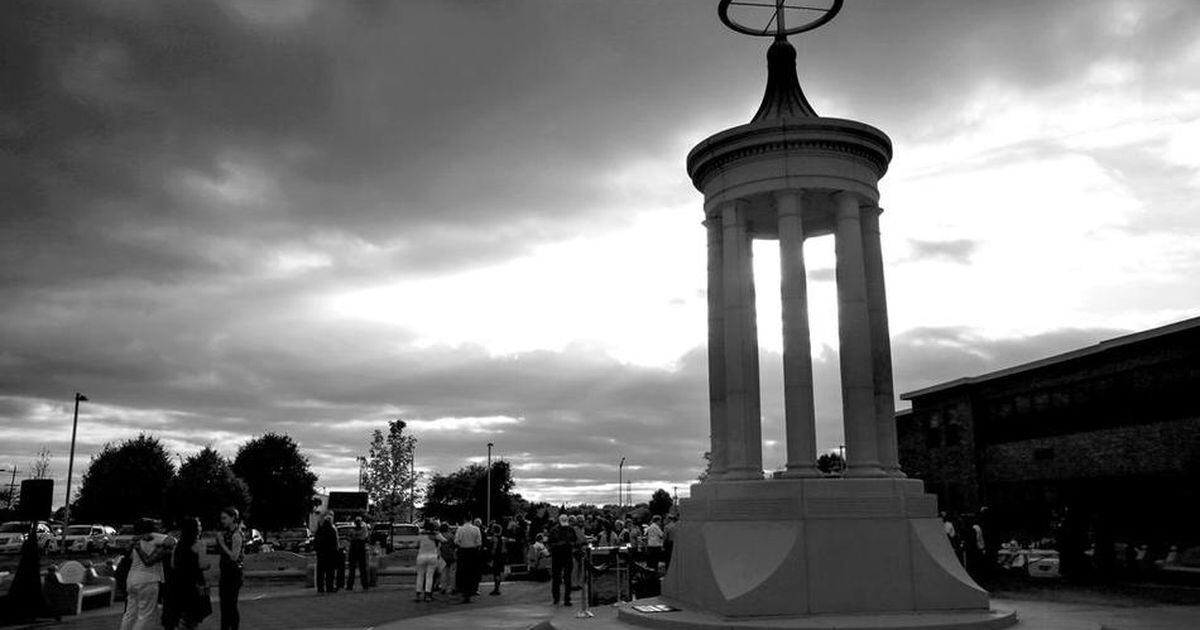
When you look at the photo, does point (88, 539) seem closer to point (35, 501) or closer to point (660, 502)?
point (35, 501)

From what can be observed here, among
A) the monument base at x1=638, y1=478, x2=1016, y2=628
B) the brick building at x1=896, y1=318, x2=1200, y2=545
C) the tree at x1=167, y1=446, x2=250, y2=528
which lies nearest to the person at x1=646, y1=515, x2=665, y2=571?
the monument base at x1=638, y1=478, x2=1016, y2=628

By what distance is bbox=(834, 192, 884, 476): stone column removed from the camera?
45.2ft

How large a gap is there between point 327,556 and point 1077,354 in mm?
31941

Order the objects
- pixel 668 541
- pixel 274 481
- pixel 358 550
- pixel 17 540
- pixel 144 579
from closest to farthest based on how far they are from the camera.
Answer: pixel 144 579
pixel 668 541
pixel 358 550
pixel 17 540
pixel 274 481

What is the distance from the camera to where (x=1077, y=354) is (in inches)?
1471

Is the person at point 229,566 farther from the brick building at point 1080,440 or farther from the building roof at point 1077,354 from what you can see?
the building roof at point 1077,354

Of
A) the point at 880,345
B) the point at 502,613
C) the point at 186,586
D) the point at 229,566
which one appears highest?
the point at 880,345

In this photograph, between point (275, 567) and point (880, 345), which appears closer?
point (880, 345)

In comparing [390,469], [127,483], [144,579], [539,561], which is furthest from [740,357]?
[127,483]

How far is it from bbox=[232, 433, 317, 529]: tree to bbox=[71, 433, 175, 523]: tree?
726cm

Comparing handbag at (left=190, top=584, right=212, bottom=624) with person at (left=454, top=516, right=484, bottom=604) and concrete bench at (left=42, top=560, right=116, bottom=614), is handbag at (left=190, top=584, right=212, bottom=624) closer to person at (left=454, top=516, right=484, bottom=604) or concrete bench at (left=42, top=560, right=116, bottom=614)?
concrete bench at (left=42, top=560, right=116, bottom=614)

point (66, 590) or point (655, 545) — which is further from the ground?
point (655, 545)

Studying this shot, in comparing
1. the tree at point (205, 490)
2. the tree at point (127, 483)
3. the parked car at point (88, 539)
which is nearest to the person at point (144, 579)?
the parked car at point (88, 539)

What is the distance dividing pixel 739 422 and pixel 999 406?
111 ft
